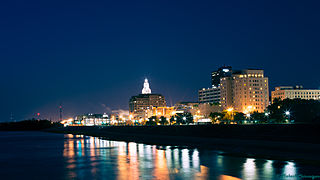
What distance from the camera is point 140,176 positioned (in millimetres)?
25500

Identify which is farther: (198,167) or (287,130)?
(287,130)

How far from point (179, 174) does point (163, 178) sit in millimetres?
2011

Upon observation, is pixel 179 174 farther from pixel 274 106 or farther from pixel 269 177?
pixel 274 106

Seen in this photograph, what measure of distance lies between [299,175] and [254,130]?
5125 cm

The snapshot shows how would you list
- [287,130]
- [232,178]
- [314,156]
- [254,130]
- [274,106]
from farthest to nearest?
[274,106] < [254,130] < [287,130] < [314,156] < [232,178]

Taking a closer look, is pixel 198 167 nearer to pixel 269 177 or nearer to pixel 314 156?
pixel 269 177

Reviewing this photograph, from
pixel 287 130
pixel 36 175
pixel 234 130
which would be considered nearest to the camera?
pixel 36 175

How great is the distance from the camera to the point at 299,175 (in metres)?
24.4

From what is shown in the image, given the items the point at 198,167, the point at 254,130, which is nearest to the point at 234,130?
the point at 254,130

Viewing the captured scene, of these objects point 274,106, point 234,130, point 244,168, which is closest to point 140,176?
point 244,168

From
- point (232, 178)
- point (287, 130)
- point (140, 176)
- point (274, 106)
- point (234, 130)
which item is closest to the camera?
point (232, 178)

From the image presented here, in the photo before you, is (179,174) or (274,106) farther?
(274,106)

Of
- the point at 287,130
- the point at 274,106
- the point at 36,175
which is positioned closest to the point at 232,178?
the point at 36,175

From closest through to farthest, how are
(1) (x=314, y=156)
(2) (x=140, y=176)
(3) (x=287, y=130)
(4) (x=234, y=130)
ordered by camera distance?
(2) (x=140, y=176), (1) (x=314, y=156), (3) (x=287, y=130), (4) (x=234, y=130)
